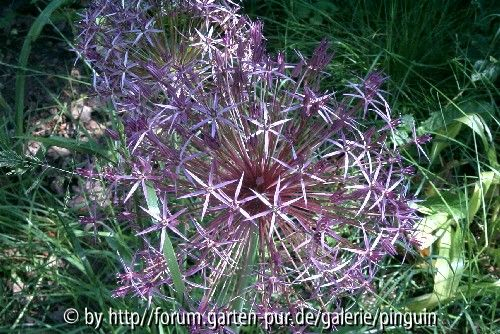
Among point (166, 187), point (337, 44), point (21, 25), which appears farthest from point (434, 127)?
point (21, 25)

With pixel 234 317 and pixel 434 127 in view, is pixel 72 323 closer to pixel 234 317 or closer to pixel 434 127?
pixel 234 317

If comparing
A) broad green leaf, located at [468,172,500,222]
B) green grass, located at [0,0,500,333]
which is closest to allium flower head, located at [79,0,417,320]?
green grass, located at [0,0,500,333]

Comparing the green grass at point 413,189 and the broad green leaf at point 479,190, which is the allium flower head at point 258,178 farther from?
the broad green leaf at point 479,190
